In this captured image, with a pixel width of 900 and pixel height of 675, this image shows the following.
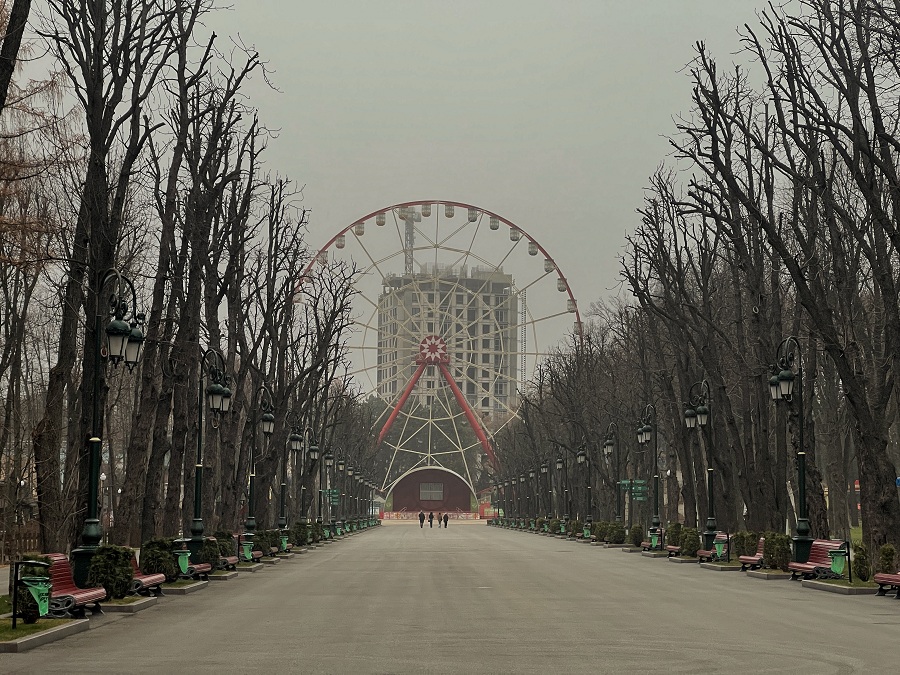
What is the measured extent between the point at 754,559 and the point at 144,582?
16779 millimetres

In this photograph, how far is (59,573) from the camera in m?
17.7

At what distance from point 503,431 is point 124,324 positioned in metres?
106

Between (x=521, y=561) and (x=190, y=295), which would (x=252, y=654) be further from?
(x=521, y=561)

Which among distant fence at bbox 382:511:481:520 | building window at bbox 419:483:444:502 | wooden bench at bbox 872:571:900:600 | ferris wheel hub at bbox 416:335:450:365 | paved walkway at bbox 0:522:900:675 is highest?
ferris wheel hub at bbox 416:335:450:365

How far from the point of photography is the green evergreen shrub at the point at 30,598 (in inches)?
634

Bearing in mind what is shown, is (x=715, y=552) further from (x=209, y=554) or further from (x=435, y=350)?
(x=435, y=350)

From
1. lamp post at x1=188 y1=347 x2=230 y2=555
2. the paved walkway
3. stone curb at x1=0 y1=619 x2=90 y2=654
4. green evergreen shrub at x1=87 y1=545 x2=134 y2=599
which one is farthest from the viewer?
lamp post at x1=188 y1=347 x2=230 y2=555

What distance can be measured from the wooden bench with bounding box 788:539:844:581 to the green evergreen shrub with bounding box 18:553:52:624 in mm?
17133

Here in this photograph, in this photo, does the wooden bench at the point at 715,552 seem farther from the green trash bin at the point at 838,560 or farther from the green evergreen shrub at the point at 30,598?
the green evergreen shrub at the point at 30,598

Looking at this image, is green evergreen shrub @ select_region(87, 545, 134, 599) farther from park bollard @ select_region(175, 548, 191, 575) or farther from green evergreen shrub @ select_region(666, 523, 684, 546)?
green evergreen shrub @ select_region(666, 523, 684, 546)

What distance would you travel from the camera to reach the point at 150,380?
1036 inches

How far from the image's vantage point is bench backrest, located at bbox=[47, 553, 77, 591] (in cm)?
1732

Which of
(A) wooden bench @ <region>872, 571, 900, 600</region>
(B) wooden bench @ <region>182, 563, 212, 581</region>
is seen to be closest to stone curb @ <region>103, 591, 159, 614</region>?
(B) wooden bench @ <region>182, 563, 212, 581</region>

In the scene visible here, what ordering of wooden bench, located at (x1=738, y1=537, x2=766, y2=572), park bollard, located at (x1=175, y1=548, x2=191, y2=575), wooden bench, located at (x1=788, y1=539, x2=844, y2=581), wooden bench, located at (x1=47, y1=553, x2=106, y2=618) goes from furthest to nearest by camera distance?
wooden bench, located at (x1=738, y1=537, x2=766, y2=572) → wooden bench, located at (x1=788, y1=539, x2=844, y2=581) → park bollard, located at (x1=175, y1=548, x2=191, y2=575) → wooden bench, located at (x1=47, y1=553, x2=106, y2=618)
